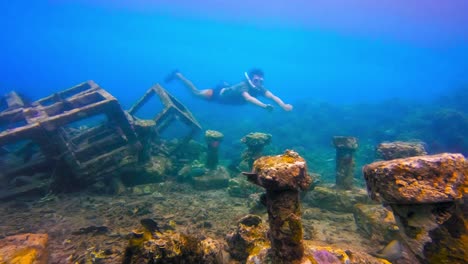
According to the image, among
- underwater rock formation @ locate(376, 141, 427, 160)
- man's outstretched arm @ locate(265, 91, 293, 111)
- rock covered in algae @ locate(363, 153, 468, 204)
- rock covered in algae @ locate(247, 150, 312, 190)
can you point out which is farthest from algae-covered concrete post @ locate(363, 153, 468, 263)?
man's outstretched arm @ locate(265, 91, 293, 111)

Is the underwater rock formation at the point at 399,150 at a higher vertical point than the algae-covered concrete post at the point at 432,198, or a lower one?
lower

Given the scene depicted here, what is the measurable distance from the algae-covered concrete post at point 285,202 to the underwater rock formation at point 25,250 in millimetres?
3686

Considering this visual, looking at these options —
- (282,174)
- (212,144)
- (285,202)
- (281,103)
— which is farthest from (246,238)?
(281,103)

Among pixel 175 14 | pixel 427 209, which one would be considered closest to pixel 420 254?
pixel 427 209

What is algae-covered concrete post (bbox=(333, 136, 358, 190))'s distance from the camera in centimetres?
728

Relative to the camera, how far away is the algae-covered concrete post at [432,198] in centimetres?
194

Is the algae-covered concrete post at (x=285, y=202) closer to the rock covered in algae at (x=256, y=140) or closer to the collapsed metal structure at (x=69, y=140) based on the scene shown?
the rock covered in algae at (x=256, y=140)

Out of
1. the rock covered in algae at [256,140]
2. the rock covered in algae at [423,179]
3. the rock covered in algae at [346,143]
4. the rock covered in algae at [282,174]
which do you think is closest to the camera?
the rock covered in algae at [423,179]

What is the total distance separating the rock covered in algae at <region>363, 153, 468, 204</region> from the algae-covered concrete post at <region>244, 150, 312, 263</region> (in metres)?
0.70

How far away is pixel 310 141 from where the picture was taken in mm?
21406

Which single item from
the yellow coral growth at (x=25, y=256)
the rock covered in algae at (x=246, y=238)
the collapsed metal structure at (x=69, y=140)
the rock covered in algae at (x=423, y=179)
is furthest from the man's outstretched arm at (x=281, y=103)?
the yellow coral growth at (x=25, y=256)

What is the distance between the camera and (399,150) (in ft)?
17.8

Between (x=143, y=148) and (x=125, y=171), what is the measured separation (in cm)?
98

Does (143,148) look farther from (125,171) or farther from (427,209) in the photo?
(427,209)
